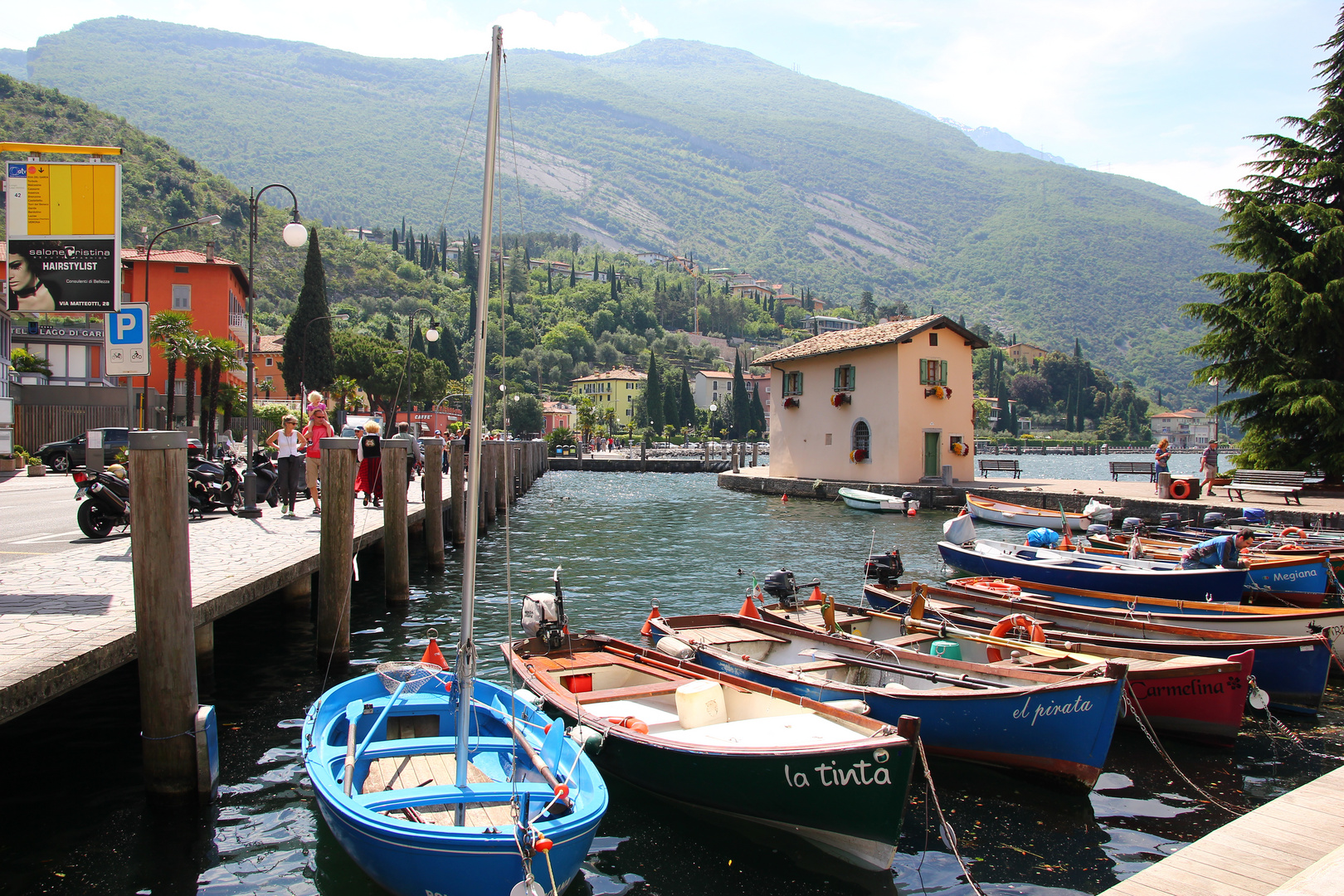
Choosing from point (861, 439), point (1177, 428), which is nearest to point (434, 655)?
point (861, 439)

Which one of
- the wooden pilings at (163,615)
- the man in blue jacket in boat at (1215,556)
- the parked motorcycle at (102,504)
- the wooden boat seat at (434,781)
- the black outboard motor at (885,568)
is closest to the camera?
the wooden boat seat at (434,781)

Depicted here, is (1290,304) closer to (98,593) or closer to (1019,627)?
(1019,627)

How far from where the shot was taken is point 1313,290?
29766 millimetres

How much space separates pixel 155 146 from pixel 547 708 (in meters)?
147

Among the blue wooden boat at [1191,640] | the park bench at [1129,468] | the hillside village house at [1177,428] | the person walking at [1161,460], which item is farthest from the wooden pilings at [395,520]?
the hillside village house at [1177,428]

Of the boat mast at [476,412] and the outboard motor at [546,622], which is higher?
the boat mast at [476,412]

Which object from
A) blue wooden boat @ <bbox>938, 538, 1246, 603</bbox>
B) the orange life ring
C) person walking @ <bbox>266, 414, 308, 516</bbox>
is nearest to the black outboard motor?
blue wooden boat @ <bbox>938, 538, 1246, 603</bbox>

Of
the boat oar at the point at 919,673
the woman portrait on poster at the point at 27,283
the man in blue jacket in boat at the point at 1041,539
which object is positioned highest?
the woman portrait on poster at the point at 27,283

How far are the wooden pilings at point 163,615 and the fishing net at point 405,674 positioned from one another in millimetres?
1585

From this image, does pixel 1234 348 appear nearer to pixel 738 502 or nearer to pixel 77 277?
pixel 738 502

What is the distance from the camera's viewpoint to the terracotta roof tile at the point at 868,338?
38.4 metres

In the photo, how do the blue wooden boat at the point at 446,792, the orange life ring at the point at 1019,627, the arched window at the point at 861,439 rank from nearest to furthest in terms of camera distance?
the blue wooden boat at the point at 446,792, the orange life ring at the point at 1019,627, the arched window at the point at 861,439

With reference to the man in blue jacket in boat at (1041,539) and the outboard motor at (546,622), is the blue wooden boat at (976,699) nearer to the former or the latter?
the outboard motor at (546,622)

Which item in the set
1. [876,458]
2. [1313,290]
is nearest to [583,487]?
[876,458]
